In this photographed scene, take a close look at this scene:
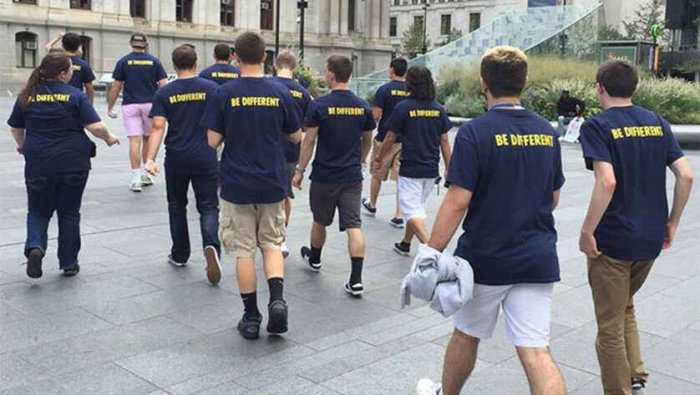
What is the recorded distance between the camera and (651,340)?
17.6 ft

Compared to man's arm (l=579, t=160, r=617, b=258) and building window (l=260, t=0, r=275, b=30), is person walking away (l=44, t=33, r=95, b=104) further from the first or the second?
building window (l=260, t=0, r=275, b=30)

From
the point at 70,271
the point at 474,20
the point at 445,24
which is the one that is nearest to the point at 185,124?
the point at 70,271

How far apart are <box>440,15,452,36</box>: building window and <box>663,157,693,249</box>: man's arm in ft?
357

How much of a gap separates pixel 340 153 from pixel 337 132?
18cm

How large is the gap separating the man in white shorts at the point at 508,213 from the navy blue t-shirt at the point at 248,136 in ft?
6.27

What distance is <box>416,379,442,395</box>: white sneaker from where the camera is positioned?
13.3 ft

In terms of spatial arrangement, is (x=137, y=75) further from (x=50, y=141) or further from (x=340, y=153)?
(x=340, y=153)

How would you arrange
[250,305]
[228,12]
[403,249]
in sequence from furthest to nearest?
[228,12], [403,249], [250,305]

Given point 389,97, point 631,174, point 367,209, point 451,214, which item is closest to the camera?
point 451,214

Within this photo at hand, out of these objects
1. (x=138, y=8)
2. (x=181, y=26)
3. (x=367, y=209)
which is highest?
(x=138, y=8)

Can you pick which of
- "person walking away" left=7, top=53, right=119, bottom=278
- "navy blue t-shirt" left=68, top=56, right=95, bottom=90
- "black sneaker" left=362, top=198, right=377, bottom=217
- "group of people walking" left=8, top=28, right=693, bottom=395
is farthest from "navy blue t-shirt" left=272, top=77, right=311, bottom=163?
"navy blue t-shirt" left=68, top=56, right=95, bottom=90

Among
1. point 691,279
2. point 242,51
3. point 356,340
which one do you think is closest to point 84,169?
point 242,51

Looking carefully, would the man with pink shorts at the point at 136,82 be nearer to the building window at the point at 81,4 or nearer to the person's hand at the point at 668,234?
the person's hand at the point at 668,234

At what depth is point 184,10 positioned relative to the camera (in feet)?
191
